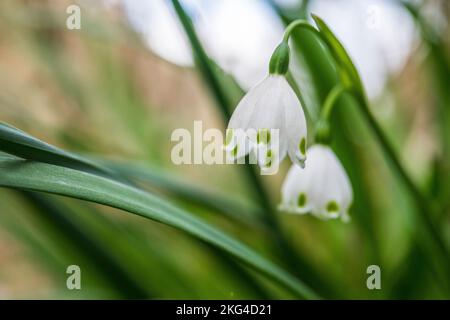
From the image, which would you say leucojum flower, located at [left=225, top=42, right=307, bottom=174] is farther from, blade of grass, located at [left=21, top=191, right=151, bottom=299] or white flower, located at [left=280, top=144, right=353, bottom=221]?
blade of grass, located at [left=21, top=191, right=151, bottom=299]

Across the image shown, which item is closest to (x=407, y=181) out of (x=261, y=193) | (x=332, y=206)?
(x=332, y=206)

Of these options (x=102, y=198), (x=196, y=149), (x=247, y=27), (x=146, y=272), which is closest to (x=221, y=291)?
(x=146, y=272)

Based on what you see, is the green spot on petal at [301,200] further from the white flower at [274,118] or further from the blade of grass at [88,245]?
the blade of grass at [88,245]

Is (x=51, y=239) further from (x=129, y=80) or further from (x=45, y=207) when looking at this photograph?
(x=129, y=80)

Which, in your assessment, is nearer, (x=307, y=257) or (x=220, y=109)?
(x=220, y=109)

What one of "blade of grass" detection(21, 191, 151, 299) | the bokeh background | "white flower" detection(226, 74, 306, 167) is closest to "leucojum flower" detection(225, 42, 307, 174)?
"white flower" detection(226, 74, 306, 167)
